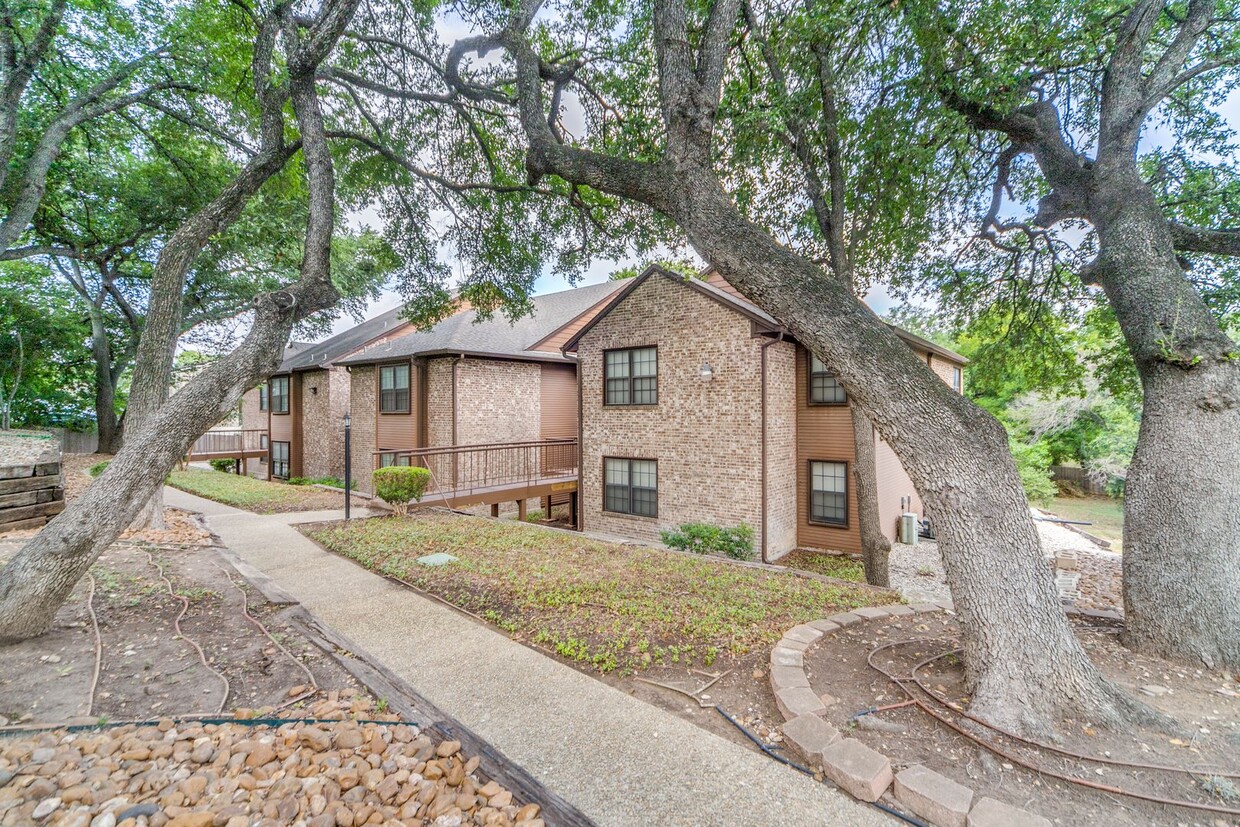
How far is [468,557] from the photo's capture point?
654 cm

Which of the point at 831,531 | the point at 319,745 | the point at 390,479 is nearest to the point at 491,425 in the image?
the point at 390,479

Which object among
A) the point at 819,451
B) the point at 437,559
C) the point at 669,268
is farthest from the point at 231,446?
the point at 819,451

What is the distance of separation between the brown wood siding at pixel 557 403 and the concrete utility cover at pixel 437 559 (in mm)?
8332

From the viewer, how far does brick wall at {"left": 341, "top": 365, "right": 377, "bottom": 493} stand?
1481cm

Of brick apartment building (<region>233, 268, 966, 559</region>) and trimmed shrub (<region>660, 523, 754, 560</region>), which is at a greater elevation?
brick apartment building (<region>233, 268, 966, 559</region>)

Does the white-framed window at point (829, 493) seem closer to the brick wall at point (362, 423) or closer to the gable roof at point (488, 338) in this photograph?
the gable roof at point (488, 338)

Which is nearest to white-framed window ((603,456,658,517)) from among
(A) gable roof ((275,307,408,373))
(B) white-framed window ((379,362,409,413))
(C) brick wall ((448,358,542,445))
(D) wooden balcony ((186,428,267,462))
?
(C) brick wall ((448,358,542,445))

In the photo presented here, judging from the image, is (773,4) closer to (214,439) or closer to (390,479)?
(390,479)

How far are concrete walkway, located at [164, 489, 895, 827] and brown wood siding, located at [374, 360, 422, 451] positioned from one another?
904 centimetres

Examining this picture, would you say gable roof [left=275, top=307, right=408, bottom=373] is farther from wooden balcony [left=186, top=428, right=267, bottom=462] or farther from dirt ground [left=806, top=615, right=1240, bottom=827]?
dirt ground [left=806, top=615, right=1240, bottom=827]

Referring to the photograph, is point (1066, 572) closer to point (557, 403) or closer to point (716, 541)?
point (716, 541)

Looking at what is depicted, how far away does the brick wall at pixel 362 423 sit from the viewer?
A: 14812 mm

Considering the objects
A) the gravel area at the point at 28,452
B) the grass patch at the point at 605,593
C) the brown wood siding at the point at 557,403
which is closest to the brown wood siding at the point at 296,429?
the brown wood siding at the point at 557,403

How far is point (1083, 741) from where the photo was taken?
259 centimetres
